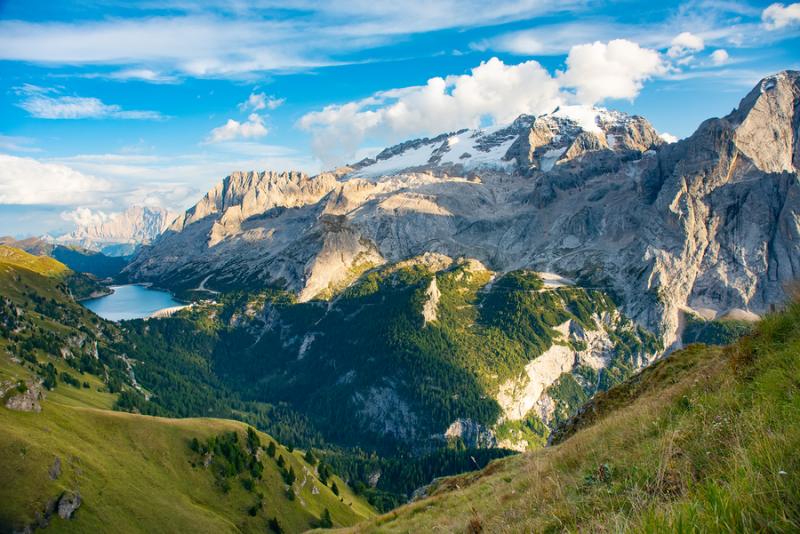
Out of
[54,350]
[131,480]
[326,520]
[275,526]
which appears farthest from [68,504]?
[54,350]

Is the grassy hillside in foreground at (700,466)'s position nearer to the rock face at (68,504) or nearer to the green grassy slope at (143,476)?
the rock face at (68,504)

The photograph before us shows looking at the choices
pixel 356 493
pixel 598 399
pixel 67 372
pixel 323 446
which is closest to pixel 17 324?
pixel 67 372

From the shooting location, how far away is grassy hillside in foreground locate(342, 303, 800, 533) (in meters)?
3.72

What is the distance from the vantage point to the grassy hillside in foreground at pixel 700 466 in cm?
372

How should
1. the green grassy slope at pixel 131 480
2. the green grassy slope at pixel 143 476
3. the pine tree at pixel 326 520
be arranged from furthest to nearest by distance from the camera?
the pine tree at pixel 326 520 < the green grassy slope at pixel 143 476 < the green grassy slope at pixel 131 480

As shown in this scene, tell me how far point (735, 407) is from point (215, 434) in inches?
3682

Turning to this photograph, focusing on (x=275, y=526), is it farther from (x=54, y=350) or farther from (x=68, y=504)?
(x=54, y=350)

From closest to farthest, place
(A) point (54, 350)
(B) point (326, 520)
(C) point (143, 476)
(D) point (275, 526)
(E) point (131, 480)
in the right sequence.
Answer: (E) point (131, 480) → (C) point (143, 476) → (D) point (275, 526) → (B) point (326, 520) → (A) point (54, 350)

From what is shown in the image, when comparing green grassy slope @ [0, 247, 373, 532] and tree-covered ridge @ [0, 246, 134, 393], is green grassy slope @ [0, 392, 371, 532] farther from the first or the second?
tree-covered ridge @ [0, 246, 134, 393]

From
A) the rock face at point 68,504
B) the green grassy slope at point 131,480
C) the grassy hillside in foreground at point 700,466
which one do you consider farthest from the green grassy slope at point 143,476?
the grassy hillside in foreground at point 700,466

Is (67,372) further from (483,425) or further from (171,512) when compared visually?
(483,425)

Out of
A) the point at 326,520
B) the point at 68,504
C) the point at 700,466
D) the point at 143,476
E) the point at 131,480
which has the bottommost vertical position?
the point at 326,520

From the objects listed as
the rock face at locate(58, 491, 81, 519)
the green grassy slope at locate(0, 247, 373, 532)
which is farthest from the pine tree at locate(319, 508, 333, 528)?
the rock face at locate(58, 491, 81, 519)

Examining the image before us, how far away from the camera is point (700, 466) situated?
6457 millimetres
